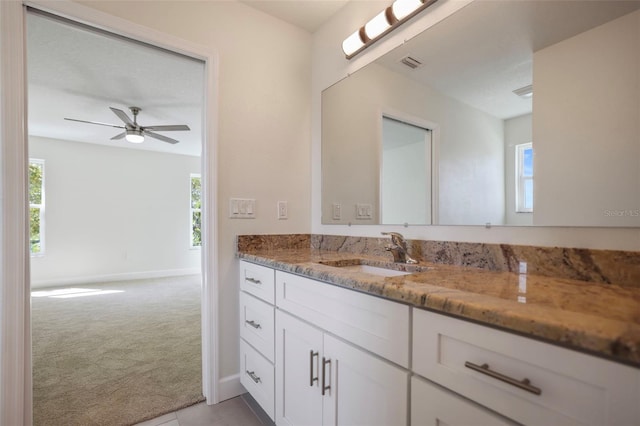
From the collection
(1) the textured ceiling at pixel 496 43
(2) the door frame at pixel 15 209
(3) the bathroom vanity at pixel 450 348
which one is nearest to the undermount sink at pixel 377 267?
(3) the bathroom vanity at pixel 450 348

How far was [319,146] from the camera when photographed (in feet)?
6.95

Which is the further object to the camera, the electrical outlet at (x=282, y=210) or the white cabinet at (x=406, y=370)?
the electrical outlet at (x=282, y=210)

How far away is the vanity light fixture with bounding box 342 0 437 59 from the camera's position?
1.47 meters

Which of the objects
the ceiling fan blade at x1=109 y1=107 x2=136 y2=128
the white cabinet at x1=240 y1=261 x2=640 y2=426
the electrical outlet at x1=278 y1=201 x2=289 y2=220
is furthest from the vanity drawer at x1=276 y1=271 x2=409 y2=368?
the ceiling fan blade at x1=109 y1=107 x2=136 y2=128

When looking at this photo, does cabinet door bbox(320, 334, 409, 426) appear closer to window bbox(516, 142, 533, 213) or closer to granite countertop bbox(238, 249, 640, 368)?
granite countertop bbox(238, 249, 640, 368)

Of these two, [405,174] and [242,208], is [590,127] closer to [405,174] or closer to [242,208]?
[405,174]

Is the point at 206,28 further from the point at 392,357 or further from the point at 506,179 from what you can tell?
the point at 392,357

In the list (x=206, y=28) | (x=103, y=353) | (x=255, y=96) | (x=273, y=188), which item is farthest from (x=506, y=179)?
(x=103, y=353)

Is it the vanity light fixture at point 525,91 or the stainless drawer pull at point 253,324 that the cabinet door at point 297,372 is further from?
the vanity light fixture at point 525,91

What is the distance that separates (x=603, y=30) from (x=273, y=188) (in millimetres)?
1661

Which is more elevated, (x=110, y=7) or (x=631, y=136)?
(x=110, y=7)

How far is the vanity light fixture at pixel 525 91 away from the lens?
3.63 feet

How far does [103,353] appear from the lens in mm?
2402

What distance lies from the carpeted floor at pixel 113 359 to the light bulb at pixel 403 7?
2377 millimetres
